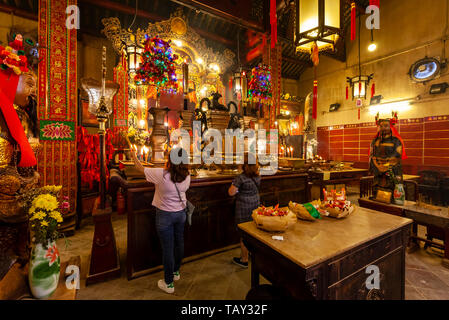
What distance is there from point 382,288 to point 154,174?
2.53 m

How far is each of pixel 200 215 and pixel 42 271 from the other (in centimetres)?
188

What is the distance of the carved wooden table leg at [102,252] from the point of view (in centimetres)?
255

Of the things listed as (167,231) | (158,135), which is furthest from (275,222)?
(158,135)

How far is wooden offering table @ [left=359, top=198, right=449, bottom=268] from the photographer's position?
112 inches

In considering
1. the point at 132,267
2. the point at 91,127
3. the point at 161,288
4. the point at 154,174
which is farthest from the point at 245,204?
the point at 91,127

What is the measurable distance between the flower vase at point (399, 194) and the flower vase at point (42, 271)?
4922mm

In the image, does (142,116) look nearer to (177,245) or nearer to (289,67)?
(177,245)

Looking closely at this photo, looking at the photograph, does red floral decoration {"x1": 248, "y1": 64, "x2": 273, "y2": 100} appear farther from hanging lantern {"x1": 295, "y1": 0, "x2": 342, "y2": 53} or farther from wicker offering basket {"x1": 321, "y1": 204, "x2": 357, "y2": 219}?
wicker offering basket {"x1": 321, "y1": 204, "x2": 357, "y2": 219}

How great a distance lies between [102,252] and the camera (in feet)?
8.55

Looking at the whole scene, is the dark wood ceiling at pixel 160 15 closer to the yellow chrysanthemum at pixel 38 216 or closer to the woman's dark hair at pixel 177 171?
the woman's dark hair at pixel 177 171

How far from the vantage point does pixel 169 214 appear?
229cm

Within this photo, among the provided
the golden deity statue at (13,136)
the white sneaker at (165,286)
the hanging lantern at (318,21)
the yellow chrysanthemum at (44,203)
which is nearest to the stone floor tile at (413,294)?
the white sneaker at (165,286)

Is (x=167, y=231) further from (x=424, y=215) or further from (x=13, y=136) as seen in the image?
(x=424, y=215)
